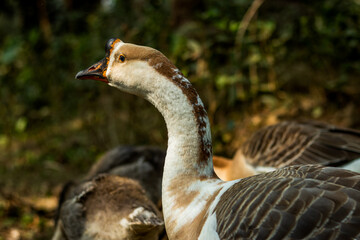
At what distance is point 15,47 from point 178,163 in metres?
5.44

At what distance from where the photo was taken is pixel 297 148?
384cm

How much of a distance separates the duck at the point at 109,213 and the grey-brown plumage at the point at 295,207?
954 millimetres

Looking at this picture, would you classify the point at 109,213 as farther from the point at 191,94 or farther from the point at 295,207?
the point at 295,207

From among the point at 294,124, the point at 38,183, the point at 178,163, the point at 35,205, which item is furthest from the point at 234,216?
the point at 38,183

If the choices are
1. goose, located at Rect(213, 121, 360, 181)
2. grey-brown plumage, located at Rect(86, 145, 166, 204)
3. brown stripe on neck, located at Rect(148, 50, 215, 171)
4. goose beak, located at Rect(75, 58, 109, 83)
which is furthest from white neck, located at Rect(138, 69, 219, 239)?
grey-brown plumage, located at Rect(86, 145, 166, 204)

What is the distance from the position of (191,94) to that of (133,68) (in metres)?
0.40

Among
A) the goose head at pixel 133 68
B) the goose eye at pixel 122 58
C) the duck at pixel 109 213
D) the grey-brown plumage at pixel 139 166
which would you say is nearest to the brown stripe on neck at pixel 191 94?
the goose head at pixel 133 68

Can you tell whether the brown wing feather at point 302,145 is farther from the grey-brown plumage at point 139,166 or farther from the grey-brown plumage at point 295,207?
the grey-brown plumage at point 295,207

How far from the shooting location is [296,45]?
21.6 feet

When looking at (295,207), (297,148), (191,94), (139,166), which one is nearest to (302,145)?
(297,148)

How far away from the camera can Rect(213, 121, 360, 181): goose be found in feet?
11.9

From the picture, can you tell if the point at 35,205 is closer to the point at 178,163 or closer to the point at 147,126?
the point at 147,126

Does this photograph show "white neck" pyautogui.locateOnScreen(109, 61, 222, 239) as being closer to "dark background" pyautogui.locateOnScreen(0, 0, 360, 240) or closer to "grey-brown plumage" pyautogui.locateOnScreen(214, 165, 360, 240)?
"grey-brown plumage" pyautogui.locateOnScreen(214, 165, 360, 240)

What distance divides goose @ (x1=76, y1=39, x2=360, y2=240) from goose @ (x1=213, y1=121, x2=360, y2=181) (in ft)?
4.83
